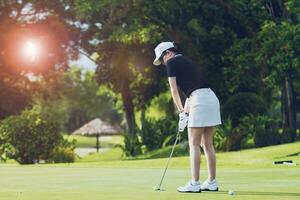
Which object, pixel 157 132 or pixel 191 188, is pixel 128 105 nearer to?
pixel 157 132

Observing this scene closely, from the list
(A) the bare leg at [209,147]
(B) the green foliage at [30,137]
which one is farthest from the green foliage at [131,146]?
(A) the bare leg at [209,147]

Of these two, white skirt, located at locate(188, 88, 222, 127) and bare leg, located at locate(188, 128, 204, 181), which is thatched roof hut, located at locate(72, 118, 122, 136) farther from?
white skirt, located at locate(188, 88, 222, 127)

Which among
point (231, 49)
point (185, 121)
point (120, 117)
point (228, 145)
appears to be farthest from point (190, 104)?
point (120, 117)

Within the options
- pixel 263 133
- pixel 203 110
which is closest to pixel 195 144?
pixel 203 110

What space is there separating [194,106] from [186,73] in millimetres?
494

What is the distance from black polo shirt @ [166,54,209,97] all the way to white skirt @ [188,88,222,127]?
0.12m

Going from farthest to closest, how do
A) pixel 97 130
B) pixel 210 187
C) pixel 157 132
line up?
pixel 97 130 → pixel 157 132 → pixel 210 187

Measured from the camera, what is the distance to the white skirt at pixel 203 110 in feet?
34.8

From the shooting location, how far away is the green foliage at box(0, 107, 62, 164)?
31781 mm

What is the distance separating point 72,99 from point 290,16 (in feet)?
277

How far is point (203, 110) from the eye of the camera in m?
10.6

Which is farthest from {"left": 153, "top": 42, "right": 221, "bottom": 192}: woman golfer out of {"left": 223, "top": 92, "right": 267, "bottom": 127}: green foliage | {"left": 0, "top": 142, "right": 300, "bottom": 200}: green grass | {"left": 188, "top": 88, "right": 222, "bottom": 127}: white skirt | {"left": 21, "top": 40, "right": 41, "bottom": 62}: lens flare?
{"left": 21, "top": 40, "right": 41, "bottom": 62}: lens flare

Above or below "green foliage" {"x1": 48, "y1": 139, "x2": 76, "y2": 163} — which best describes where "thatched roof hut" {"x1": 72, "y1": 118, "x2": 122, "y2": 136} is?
above

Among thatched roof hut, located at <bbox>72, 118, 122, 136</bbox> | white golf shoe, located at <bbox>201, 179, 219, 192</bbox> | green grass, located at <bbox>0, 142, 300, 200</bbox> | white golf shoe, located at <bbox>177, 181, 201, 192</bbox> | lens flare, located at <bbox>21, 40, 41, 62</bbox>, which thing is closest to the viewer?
green grass, located at <bbox>0, 142, 300, 200</bbox>
